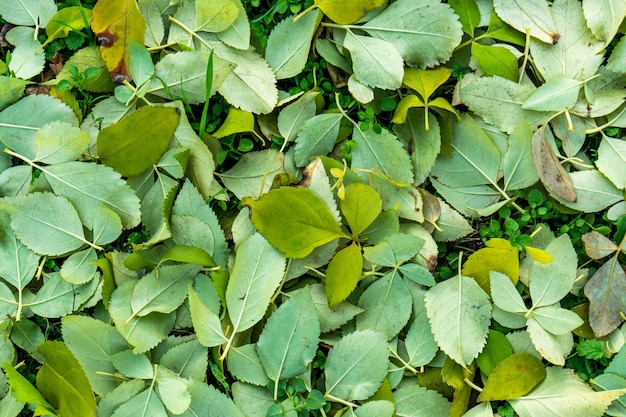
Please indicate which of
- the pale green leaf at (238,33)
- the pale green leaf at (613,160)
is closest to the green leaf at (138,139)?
the pale green leaf at (238,33)

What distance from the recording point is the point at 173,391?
865 mm

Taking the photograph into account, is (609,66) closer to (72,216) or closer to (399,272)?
(399,272)

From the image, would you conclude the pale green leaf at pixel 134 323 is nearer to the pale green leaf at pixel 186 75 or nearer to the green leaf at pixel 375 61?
the pale green leaf at pixel 186 75

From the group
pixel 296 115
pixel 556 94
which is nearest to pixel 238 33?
pixel 296 115

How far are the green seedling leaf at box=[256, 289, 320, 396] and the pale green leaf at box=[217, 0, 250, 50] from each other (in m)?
0.38

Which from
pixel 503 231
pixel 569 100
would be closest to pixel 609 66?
pixel 569 100

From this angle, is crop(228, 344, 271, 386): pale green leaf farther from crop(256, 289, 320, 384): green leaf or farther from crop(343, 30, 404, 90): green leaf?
crop(343, 30, 404, 90): green leaf

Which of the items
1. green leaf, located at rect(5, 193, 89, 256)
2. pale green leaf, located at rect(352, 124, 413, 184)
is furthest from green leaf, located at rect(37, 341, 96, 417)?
pale green leaf, located at rect(352, 124, 413, 184)

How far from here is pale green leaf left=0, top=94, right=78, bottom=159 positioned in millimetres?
908

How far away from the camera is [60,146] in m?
0.89

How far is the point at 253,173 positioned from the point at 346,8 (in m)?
0.28

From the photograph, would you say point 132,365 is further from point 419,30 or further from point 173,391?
point 419,30

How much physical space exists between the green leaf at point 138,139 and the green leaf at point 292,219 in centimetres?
15

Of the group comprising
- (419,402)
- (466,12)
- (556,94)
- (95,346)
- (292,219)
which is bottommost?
(419,402)
